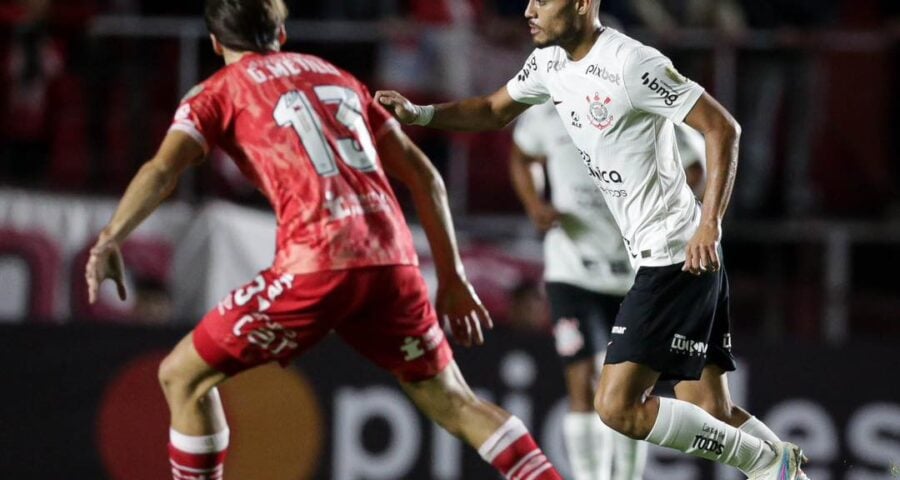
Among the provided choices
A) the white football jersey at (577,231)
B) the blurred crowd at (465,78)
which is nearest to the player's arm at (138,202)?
the white football jersey at (577,231)

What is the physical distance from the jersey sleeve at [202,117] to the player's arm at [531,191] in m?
2.34

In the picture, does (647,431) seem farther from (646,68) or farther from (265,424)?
(265,424)

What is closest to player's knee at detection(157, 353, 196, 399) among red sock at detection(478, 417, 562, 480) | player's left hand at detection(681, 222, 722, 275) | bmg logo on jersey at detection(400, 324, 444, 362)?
bmg logo on jersey at detection(400, 324, 444, 362)

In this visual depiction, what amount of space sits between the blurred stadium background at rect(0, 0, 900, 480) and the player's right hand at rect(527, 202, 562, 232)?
5.62 ft

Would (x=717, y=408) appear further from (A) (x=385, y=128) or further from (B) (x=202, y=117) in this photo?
(B) (x=202, y=117)

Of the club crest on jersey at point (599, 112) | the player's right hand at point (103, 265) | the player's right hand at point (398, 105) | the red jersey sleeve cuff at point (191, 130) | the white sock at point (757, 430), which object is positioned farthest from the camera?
the white sock at point (757, 430)

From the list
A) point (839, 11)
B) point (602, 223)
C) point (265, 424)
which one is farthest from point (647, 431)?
point (839, 11)

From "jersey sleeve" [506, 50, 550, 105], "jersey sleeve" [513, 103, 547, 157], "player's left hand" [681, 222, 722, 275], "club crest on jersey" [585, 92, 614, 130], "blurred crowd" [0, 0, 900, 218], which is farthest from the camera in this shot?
"blurred crowd" [0, 0, 900, 218]

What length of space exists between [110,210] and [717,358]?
5.00 m

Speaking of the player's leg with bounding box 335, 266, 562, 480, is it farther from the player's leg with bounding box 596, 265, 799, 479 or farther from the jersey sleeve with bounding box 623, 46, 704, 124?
the jersey sleeve with bounding box 623, 46, 704, 124

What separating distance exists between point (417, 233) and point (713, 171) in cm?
484

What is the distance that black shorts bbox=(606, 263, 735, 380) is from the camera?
5.70 meters

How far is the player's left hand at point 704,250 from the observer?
530cm

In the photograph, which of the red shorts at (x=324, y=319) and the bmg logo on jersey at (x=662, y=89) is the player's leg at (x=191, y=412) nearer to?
the red shorts at (x=324, y=319)
